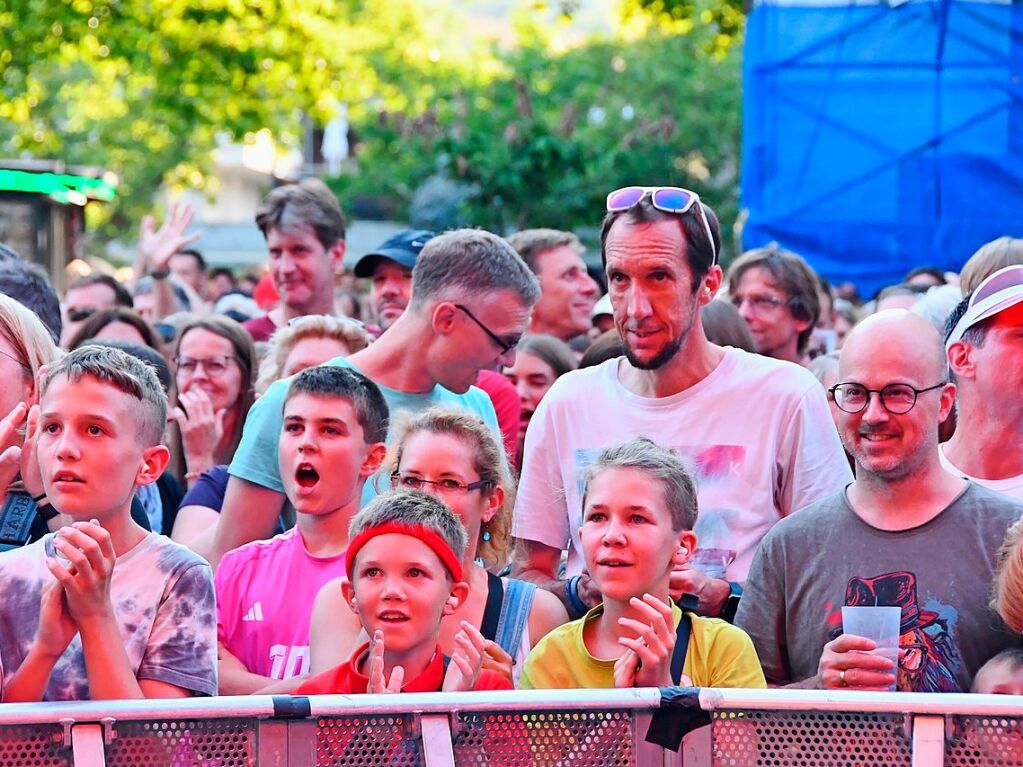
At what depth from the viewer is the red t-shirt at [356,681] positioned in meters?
3.57

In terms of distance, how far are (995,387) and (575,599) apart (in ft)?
3.89

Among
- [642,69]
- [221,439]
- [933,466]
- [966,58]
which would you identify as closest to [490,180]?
[966,58]

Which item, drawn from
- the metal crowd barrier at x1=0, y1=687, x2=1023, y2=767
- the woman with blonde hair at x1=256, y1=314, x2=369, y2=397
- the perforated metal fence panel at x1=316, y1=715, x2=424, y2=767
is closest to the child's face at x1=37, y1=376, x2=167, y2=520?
the metal crowd barrier at x1=0, y1=687, x2=1023, y2=767

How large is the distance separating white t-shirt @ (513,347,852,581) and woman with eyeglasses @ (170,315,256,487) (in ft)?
6.81

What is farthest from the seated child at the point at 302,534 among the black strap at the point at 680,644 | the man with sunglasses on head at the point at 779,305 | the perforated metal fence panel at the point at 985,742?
the man with sunglasses on head at the point at 779,305

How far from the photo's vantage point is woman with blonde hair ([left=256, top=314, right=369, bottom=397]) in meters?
5.75

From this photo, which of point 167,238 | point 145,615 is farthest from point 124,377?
point 167,238

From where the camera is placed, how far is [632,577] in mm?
3814

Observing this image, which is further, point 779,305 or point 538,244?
point 538,244

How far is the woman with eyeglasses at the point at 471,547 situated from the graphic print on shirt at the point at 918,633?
0.78m

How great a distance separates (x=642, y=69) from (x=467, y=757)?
96.3 ft

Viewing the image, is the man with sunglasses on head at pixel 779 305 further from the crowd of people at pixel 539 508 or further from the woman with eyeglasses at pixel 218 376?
the woman with eyeglasses at pixel 218 376

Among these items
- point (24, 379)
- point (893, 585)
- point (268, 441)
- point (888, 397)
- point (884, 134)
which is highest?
point (884, 134)

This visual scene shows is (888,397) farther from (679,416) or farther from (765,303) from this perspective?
(765,303)
